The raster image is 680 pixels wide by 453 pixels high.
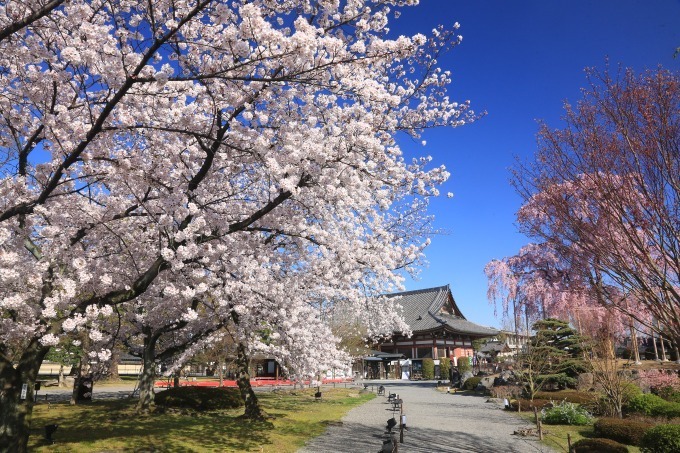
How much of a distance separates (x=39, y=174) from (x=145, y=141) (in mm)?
1914

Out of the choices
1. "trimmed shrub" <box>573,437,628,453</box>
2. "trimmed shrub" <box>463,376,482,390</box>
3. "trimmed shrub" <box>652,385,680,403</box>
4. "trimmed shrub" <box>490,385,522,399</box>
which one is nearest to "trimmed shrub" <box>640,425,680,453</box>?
"trimmed shrub" <box>573,437,628,453</box>

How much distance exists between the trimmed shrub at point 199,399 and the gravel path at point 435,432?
541 cm

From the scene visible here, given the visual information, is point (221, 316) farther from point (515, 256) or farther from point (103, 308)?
point (515, 256)

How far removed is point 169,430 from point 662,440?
12.4 m

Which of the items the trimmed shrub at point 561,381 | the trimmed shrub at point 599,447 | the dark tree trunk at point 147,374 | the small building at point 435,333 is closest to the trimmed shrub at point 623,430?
the trimmed shrub at point 599,447

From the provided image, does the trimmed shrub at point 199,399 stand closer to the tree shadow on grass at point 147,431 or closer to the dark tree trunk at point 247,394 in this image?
the tree shadow on grass at point 147,431

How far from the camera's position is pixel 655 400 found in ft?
51.3

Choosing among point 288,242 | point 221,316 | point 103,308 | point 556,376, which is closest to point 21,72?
point 103,308

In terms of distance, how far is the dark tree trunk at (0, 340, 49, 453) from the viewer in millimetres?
7918

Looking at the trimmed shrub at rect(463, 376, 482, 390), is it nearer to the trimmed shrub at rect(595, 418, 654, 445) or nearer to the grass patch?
the grass patch

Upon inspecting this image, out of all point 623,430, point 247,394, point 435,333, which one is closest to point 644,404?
point 623,430

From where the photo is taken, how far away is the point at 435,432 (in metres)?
14.3

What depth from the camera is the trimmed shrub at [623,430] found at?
40.5 ft

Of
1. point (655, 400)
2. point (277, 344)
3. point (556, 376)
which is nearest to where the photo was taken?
point (277, 344)
